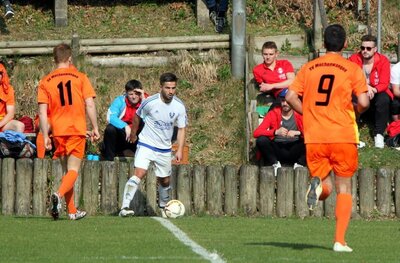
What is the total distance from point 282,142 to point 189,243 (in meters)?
5.83

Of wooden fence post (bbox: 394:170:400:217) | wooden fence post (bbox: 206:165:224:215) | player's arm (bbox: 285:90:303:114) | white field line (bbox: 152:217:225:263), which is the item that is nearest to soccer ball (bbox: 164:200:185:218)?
white field line (bbox: 152:217:225:263)

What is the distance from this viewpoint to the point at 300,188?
1605cm

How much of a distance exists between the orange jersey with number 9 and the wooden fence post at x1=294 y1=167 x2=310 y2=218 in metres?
3.28

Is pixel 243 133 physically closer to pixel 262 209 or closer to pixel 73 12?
pixel 262 209

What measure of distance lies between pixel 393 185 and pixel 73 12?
9.31 metres

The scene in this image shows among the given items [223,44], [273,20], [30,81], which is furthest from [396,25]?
[30,81]

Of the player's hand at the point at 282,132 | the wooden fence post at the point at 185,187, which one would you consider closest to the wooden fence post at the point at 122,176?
the wooden fence post at the point at 185,187

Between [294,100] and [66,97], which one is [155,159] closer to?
[66,97]

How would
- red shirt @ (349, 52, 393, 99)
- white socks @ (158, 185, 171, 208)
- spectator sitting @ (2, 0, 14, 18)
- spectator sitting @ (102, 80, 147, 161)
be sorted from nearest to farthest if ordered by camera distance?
white socks @ (158, 185, 171, 208) < spectator sitting @ (102, 80, 147, 161) < red shirt @ (349, 52, 393, 99) < spectator sitting @ (2, 0, 14, 18)

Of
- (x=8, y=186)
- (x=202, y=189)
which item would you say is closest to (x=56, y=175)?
(x=8, y=186)

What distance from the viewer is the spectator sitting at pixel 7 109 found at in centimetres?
1747

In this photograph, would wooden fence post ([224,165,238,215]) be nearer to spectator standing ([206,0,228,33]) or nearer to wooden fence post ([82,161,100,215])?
wooden fence post ([82,161,100,215])

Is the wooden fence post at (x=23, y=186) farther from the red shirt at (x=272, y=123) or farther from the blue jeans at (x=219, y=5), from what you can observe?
the blue jeans at (x=219, y=5)

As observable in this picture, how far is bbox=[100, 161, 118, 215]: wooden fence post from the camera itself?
16234 mm
